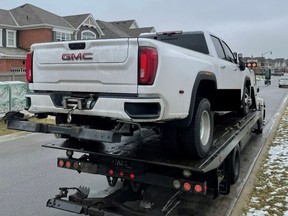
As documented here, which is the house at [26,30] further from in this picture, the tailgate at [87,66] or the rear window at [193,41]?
the tailgate at [87,66]

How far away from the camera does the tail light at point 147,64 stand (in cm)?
342

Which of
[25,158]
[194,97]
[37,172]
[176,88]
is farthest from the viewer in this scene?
[25,158]

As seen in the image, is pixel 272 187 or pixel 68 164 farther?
pixel 272 187

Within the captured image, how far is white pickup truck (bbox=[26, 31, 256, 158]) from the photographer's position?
3.48 metres

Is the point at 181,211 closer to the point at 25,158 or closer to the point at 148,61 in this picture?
the point at 148,61

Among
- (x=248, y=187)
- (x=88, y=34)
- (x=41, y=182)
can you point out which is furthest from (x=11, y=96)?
(x=88, y=34)

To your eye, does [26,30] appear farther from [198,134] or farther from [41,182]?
[198,134]

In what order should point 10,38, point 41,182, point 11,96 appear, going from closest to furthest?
1. point 41,182
2. point 11,96
3. point 10,38

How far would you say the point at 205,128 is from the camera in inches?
180

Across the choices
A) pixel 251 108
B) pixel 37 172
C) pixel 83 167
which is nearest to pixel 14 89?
pixel 37 172

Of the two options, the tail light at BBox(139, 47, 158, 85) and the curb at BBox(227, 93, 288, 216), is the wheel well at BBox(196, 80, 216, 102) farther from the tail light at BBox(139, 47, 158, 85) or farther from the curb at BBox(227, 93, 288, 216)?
the curb at BBox(227, 93, 288, 216)

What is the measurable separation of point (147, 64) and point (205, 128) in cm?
155

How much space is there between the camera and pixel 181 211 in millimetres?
4691

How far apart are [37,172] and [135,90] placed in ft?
13.2
